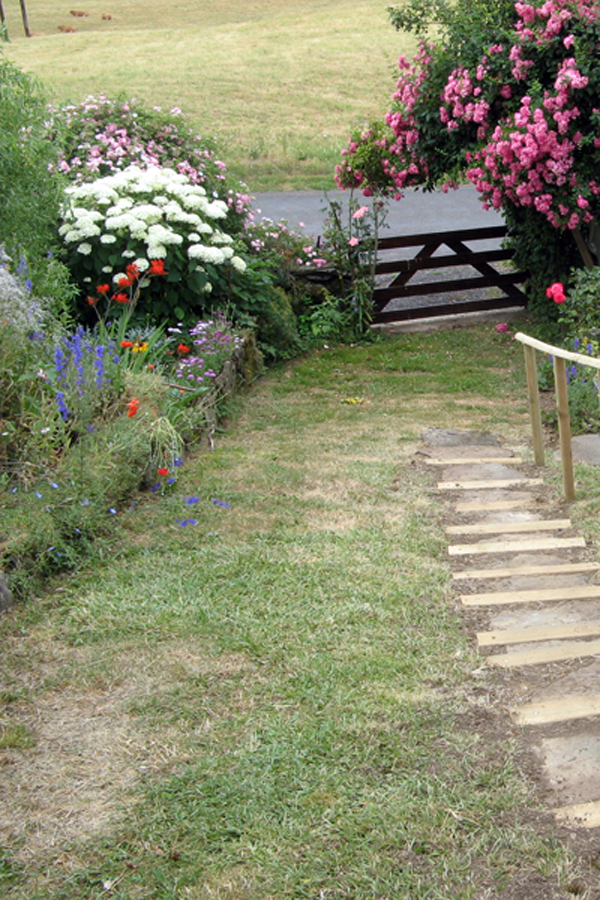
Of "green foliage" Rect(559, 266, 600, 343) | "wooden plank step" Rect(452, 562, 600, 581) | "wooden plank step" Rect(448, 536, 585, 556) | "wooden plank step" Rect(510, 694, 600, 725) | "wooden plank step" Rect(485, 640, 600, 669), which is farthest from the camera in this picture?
"green foliage" Rect(559, 266, 600, 343)

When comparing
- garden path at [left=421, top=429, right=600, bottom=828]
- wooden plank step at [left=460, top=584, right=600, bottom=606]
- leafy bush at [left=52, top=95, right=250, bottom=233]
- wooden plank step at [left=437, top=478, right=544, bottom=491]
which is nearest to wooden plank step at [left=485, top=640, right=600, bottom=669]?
garden path at [left=421, top=429, right=600, bottom=828]

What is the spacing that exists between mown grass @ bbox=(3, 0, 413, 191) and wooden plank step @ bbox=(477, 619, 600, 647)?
18.3m

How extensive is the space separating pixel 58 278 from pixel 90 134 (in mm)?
3818

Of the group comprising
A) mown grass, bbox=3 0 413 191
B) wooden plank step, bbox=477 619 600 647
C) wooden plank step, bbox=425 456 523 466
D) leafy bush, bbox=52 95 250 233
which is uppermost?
mown grass, bbox=3 0 413 191

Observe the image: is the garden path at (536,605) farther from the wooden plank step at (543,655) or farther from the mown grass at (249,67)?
the mown grass at (249,67)

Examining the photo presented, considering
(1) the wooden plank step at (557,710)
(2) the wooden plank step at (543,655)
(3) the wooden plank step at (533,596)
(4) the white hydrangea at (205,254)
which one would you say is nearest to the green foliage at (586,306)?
(4) the white hydrangea at (205,254)

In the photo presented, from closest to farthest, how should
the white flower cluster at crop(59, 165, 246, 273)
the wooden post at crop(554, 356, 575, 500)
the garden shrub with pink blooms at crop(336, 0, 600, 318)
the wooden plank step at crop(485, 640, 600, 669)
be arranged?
the wooden plank step at crop(485, 640, 600, 669), the wooden post at crop(554, 356, 575, 500), the white flower cluster at crop(59, 165, 246, 273), the garden shrub with pink blooms at crop(336, 0, 600, 318)

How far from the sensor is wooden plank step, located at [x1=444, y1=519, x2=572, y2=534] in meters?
4.91

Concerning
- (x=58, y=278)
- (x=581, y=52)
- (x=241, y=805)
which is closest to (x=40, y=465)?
(x=58, y=278)

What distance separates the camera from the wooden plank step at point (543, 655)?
349cm

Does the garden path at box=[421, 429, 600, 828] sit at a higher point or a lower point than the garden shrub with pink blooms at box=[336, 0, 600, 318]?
lower

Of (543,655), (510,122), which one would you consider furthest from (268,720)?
(510,122)

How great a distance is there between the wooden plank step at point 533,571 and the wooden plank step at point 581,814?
5.56 feet

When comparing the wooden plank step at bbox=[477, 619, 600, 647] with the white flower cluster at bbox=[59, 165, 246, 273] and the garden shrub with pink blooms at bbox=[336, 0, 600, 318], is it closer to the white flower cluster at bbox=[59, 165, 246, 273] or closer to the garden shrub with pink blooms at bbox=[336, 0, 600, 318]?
the white flower cluster at bbox=[59, 165, 246, 273]
